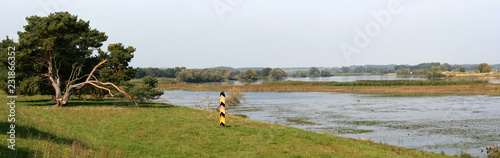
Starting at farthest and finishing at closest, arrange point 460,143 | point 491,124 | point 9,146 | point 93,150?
point 491,124
point 460,143
point 93,150
point 9,146

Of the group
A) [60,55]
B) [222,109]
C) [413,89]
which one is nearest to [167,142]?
[222,109]

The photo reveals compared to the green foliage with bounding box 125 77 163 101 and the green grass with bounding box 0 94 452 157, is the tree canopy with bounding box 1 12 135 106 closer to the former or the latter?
the green foliage with bounding box 125 77 163 101

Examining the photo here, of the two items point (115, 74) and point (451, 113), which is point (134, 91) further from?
point (451, 113)

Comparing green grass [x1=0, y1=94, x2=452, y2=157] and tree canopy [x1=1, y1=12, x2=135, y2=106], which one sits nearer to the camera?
green grass [x1=0, y1=94, x2=452, y2=157]

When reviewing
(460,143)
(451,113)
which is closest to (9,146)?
(460,143)

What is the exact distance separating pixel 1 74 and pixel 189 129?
2104 centimetres

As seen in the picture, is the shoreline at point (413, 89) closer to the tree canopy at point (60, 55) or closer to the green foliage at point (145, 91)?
the green foliage at point (145, 91)

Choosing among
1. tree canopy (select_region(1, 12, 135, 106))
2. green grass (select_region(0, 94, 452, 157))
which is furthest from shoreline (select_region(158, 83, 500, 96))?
green grass (select_region(0, 94, 452, 157))

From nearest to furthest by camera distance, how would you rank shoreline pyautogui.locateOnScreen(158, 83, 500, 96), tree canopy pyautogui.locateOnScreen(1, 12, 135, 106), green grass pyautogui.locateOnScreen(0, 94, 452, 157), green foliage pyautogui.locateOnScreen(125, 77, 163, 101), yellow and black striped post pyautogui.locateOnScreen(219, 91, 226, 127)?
green grass pyautogui.locateOnScreen(0, 94, 452, 157) → yellow and black striped post pyautogui.locateOnScreen(219, 91, 226, 127) → tree canopy pyautogui.locateOnScreen(1, 12, 135, 106) → green foliage pyautogui.locateOnScreen(125, 77, 163, 101) → shoreline pyautogui.locateOnScreen(158, 83, 500, 96)

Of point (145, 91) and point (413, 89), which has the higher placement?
point (145, 91)

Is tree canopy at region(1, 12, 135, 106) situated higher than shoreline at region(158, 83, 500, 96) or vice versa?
tree canopy at region(1, 12, 135, 106)

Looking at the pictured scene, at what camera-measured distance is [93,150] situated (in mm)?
11836

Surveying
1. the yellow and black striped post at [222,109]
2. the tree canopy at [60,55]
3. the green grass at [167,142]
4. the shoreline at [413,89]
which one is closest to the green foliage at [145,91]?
the tree canopy at [60,55]

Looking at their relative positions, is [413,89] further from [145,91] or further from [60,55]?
[60,55]
